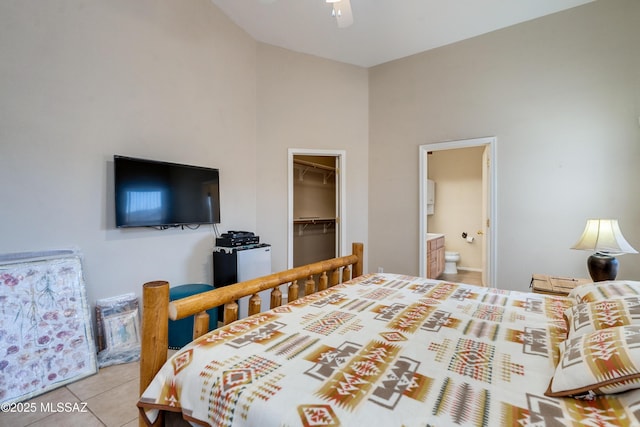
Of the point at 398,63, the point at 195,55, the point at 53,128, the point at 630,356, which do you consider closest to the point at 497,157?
→ the point at 398,63

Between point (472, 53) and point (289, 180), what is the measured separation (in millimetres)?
2756

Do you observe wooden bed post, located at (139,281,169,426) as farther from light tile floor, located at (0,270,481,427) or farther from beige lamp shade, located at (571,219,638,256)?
beige lamp shade, located at (571,219,638,256)

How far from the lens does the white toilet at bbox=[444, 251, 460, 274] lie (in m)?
5.34

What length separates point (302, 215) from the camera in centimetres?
529

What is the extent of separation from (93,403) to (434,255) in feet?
13.8

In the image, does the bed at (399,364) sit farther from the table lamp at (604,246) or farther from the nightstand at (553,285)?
the table lamp at (604,246)

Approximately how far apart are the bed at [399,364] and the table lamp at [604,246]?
2.87ft

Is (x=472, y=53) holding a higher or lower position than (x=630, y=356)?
higher

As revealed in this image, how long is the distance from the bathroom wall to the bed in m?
4.14

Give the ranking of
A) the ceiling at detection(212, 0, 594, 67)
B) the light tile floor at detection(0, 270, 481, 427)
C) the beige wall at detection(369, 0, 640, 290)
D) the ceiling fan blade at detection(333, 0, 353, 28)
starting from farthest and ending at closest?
1. the ceiling at detection(212, 0, 594, 67)
2. the beige wall at detection(369, 0, 640, 290)
3. the ceiling fan blade at detection(333, 0, 353, 28)
4. the light tile floor at detection(0, 270, 481, 427)

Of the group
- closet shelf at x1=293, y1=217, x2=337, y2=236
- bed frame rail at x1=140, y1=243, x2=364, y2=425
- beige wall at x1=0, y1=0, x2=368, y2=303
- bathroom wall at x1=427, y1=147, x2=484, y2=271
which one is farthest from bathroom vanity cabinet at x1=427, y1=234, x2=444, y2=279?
bed frame rail at x1=140, y1=243, x2=364, y2=425

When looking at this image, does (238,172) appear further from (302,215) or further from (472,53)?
(472,53)

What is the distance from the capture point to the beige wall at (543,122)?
2.84 metres

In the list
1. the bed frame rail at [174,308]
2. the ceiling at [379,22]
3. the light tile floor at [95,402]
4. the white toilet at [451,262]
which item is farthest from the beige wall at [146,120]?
the white toilet at [451,262]
